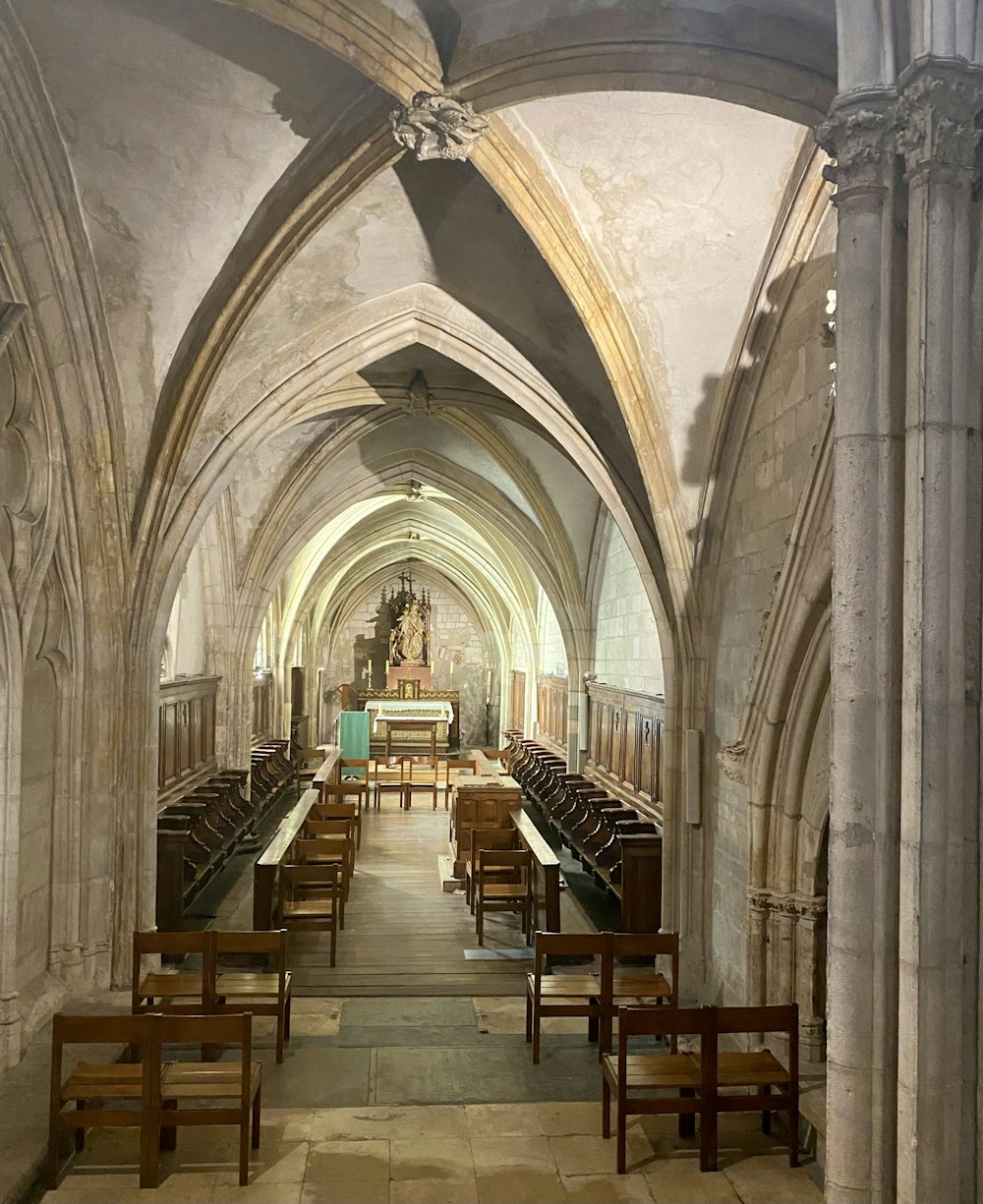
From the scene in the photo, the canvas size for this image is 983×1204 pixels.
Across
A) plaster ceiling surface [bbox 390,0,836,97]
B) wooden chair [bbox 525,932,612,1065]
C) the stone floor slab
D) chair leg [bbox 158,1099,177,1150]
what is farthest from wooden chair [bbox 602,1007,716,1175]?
plaster ceiling surface [bbox 390,0,836,97]

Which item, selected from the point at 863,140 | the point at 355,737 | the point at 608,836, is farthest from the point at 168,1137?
the point at 355,737

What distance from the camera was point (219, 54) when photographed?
17.4 ft

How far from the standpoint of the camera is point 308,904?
327 inches

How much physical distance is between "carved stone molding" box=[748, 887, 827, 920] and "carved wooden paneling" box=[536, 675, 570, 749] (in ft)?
33.2

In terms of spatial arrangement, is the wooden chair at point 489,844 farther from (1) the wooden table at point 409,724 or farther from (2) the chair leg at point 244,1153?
(1) the wooden table at point 409,724

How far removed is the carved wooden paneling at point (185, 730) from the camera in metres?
11.5

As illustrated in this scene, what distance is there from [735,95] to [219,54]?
106 inches

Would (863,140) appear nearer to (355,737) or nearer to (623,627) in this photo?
(623,627)

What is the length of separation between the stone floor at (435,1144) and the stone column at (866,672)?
2.01m

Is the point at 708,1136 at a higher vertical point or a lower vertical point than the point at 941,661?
lower

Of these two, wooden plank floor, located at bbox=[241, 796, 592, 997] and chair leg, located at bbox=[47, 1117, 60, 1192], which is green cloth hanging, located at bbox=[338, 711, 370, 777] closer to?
wooden plank floor, located at bbox=[241, 796, 592, 997]

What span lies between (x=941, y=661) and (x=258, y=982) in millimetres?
4793

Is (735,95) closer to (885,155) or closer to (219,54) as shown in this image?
(885,155)

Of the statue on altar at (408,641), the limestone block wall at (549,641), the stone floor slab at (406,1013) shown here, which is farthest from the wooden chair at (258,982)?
the statue on altar at (408,641)
